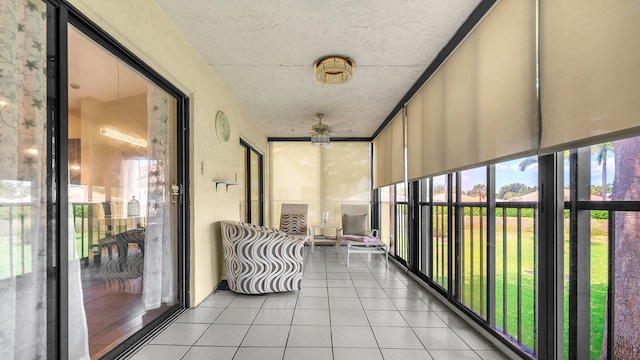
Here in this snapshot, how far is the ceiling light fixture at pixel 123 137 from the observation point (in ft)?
6.06

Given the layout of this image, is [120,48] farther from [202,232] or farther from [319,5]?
[202,232]

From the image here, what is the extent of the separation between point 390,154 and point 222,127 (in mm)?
2901

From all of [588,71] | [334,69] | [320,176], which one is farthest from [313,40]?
[320,176]

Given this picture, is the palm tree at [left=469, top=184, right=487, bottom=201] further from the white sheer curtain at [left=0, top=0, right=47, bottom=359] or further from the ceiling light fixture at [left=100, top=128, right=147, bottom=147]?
the white sheer curtain at [left=0, top=0, right=47, bottom=359]

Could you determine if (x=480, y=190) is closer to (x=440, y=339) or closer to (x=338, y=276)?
(x=440, y=339)

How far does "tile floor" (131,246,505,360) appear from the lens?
2039mm

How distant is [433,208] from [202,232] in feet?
8.98

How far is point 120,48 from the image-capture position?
190 cm

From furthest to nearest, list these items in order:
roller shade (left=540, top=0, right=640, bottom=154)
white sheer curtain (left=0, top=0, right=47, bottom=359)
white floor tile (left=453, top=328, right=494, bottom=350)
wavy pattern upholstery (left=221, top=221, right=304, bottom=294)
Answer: wavy pattern upholstery (left=221, top=221, right=304, bottom=294) < white floor tile (left=453, top=328, right=494, bottom=350) < white sheer curtain (left=0, top=0, right=47, bottom=359) < roller shade (left=540, top=0, right=640, bottom=154)

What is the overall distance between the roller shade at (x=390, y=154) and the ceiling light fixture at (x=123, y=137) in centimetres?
333

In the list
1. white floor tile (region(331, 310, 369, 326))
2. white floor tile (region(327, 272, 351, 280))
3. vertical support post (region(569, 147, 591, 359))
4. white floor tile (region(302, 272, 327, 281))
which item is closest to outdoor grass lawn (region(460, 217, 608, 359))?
vertical support post (region(569, 147, 591, 359))

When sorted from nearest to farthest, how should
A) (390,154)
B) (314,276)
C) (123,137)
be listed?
(123,137), (314,276), (390,154)

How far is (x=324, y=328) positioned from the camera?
7.89 ft

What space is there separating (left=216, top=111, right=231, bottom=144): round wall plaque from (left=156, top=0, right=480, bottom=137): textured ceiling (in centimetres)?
45
